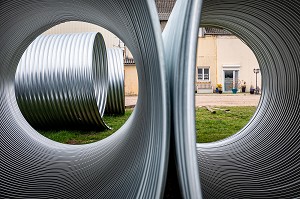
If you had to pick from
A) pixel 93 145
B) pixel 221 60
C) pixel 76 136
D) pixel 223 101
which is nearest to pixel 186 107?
pixel 93 145

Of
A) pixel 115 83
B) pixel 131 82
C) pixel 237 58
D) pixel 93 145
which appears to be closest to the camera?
pixel 93 145

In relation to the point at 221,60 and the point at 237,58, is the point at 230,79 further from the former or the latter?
the point at 221,60

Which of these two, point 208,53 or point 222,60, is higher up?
point 208,53

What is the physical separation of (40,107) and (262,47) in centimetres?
606

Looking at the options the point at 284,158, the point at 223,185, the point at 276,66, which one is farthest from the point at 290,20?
the point at 223,185

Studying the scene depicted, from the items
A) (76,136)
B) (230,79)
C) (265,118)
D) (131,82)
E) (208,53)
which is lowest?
(76,136)

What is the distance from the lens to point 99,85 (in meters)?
11.1

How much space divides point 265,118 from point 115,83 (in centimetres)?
710

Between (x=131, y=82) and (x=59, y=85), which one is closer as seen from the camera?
(x=59, y=85)

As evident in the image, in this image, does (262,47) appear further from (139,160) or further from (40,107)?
(40,107)

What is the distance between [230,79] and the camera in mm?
32062

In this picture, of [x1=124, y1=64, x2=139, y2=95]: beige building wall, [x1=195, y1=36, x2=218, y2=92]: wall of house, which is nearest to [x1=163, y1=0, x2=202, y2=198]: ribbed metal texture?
[x1=124, y1=64, x2=139, y2=95]: beige building wall

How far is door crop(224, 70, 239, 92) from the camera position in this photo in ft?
104

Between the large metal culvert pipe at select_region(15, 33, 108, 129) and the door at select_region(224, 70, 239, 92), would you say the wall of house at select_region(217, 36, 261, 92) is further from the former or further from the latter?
the large metal culvert pipe at select_region(15, 33, 108, 129)
